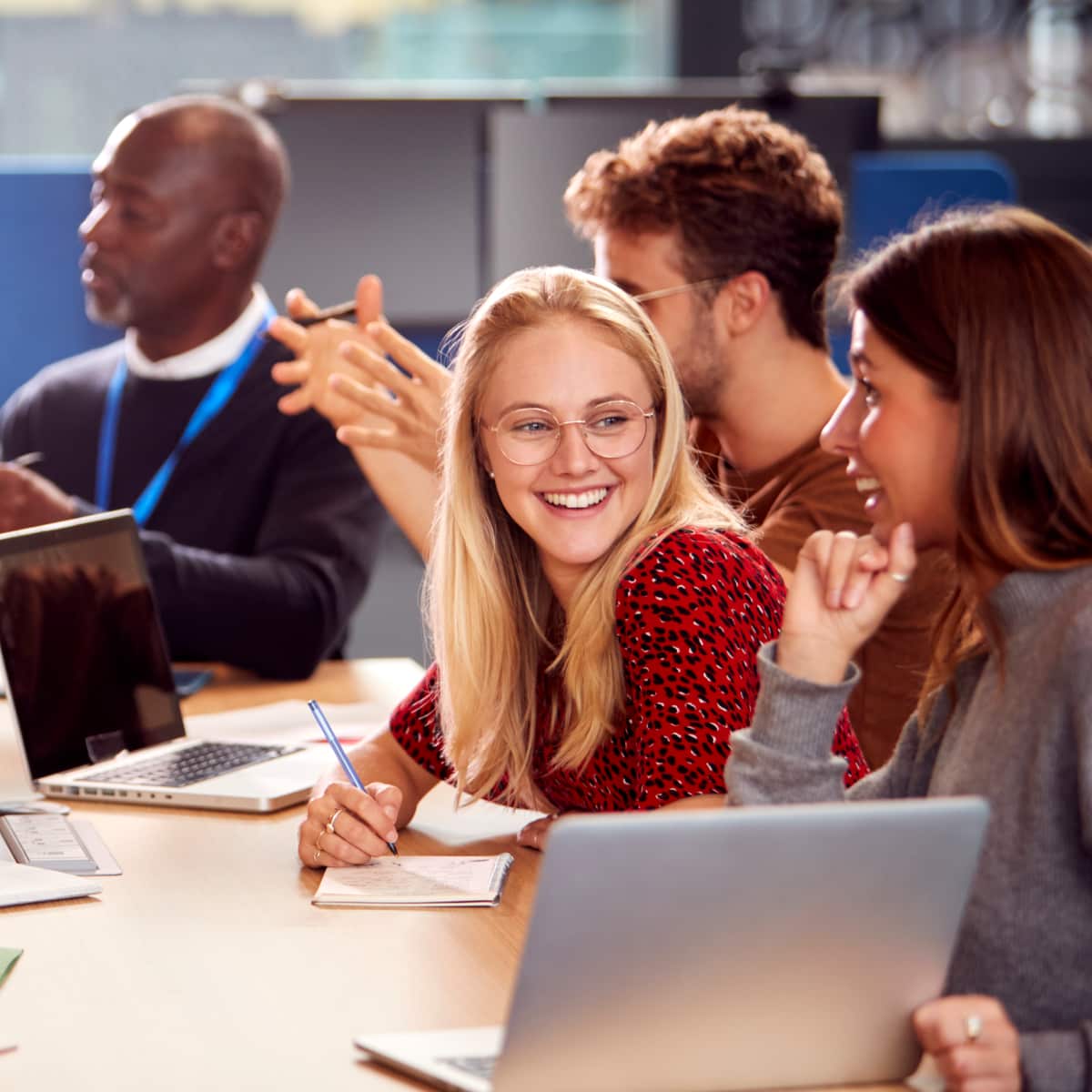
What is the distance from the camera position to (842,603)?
1.23 meters

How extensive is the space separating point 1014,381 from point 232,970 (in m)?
0.69

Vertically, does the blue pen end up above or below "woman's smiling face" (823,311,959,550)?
below

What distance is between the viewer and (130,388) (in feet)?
9.32

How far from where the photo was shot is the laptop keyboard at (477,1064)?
103cm

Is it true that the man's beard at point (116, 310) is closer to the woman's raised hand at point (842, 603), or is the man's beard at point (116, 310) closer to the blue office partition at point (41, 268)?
the blue office partition at point (41, 268)

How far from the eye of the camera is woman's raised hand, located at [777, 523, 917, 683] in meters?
1.22

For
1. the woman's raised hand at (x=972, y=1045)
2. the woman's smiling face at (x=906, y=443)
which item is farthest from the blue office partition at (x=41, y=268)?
the woman's raised hand at (x=972, y=1045)

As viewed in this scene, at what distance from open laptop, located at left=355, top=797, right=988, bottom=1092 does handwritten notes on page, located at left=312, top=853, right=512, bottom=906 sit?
Answer: 371mm

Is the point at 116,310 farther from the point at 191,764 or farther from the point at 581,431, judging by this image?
the point at 581,431

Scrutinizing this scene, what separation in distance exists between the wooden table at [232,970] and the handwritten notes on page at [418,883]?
0.04 ft

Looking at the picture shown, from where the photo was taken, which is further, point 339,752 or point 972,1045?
point 339,752

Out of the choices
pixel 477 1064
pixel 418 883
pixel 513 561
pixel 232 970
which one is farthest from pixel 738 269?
pixel 477 1064

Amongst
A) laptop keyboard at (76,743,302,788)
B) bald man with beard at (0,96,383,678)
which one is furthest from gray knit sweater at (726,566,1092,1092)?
bald man with beard at (0,96,383,678)

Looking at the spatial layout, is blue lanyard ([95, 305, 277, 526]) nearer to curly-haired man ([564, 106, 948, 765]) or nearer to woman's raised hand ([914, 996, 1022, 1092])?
curly-haired man ([564, 106, 948, 765])
